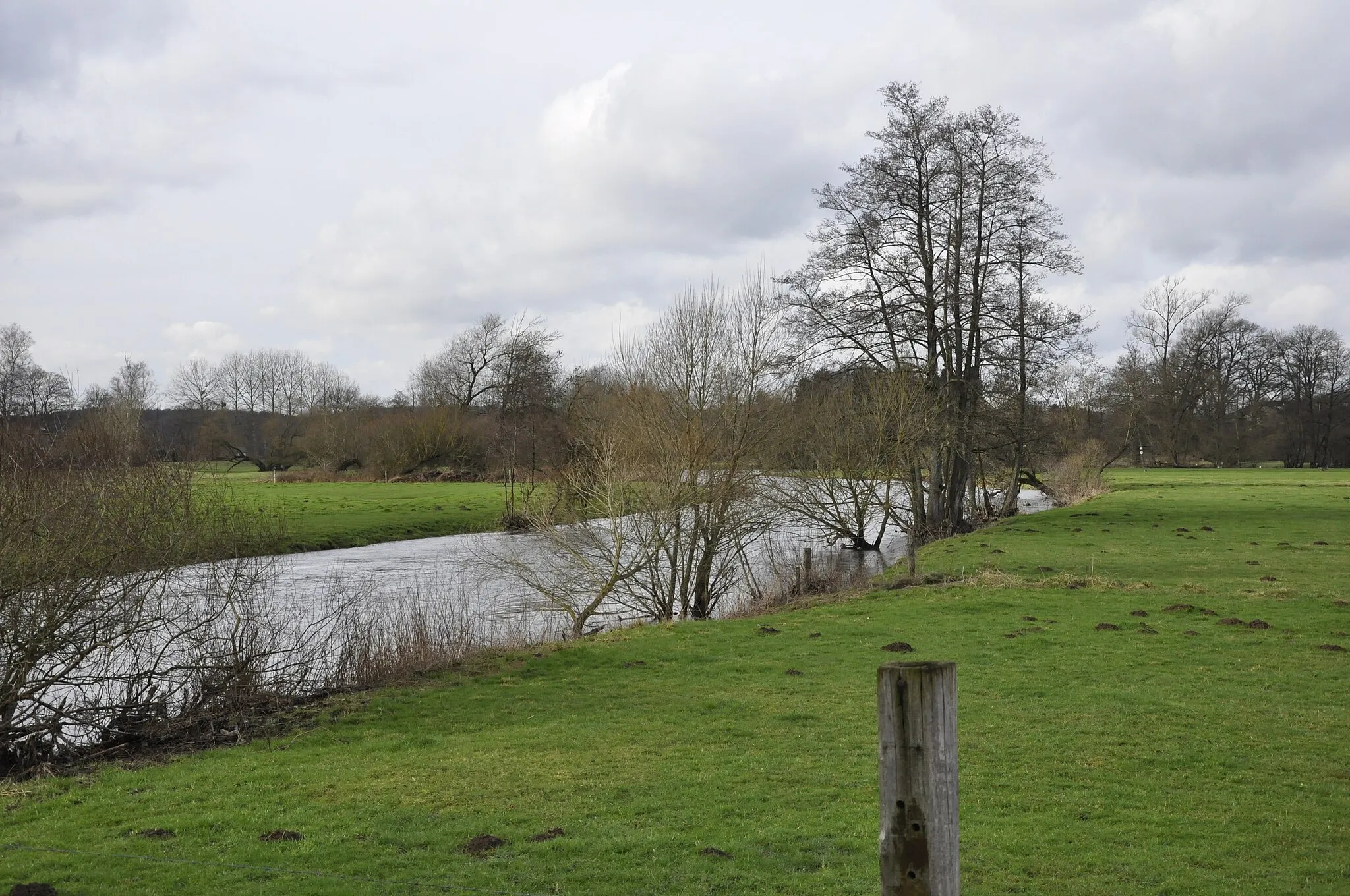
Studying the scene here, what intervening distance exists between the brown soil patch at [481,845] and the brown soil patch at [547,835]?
0.24 meters

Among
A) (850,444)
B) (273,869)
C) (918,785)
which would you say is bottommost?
(273,869)

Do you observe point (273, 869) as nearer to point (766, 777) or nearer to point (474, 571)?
point (766, 777)

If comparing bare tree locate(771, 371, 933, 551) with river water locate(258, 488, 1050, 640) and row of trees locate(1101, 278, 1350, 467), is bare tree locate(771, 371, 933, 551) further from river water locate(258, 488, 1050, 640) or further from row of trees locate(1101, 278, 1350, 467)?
row of trees locate(1101, 278, 1350, 467)

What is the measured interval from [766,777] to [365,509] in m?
40.5

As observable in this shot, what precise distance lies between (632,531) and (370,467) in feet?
181

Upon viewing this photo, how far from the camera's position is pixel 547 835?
25.5ft

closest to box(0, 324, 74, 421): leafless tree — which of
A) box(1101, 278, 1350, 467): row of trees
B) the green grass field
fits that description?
the green grass field

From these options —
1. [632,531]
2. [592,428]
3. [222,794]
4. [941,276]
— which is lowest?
[222,794]

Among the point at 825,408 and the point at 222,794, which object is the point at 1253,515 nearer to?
the point at 825,408

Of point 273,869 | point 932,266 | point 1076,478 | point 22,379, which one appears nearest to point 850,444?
point 932,266

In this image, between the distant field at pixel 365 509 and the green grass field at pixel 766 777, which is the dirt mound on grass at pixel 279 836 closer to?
the green grass field at pixel 766 777

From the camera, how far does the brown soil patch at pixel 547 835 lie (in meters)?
7.73

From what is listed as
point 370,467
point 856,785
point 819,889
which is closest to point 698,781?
point 856,785

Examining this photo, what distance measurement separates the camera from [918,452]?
107ft
